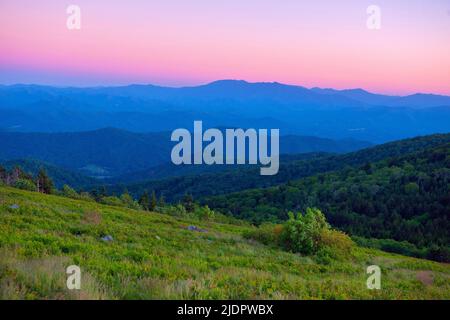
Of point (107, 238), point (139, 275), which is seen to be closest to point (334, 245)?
point (107, 238)

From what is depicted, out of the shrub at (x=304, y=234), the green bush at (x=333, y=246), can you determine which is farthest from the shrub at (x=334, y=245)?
the shrub at (x=304, y=234)

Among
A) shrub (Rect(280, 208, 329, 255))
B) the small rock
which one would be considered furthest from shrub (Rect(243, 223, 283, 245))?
the small rock

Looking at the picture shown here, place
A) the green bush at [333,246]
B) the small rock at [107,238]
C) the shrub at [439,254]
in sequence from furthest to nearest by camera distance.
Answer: the shrub at [439,254]
the green bush at [333,246]
the small rock at [107,238]

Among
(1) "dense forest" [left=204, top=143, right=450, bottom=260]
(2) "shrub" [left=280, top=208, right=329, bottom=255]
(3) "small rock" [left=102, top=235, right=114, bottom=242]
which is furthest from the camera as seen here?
(1) "dense forest" [left=204, top=143, right=450, bottom=260]

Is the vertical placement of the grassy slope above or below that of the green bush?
above

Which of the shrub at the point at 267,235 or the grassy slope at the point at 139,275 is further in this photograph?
the shrub at the point at 267,235

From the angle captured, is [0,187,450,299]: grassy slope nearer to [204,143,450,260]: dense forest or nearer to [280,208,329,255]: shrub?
[280,208,329,255]: shrub

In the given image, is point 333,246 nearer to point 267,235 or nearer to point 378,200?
point 267,235

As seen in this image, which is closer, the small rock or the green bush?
the small rock

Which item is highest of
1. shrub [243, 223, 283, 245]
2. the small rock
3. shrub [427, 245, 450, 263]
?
the small rock

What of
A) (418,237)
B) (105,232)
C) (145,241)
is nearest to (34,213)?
(105,232)

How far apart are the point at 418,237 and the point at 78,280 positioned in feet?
247

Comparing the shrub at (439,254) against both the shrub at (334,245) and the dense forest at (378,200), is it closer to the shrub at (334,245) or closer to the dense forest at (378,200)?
the dense forest at (378,200)
